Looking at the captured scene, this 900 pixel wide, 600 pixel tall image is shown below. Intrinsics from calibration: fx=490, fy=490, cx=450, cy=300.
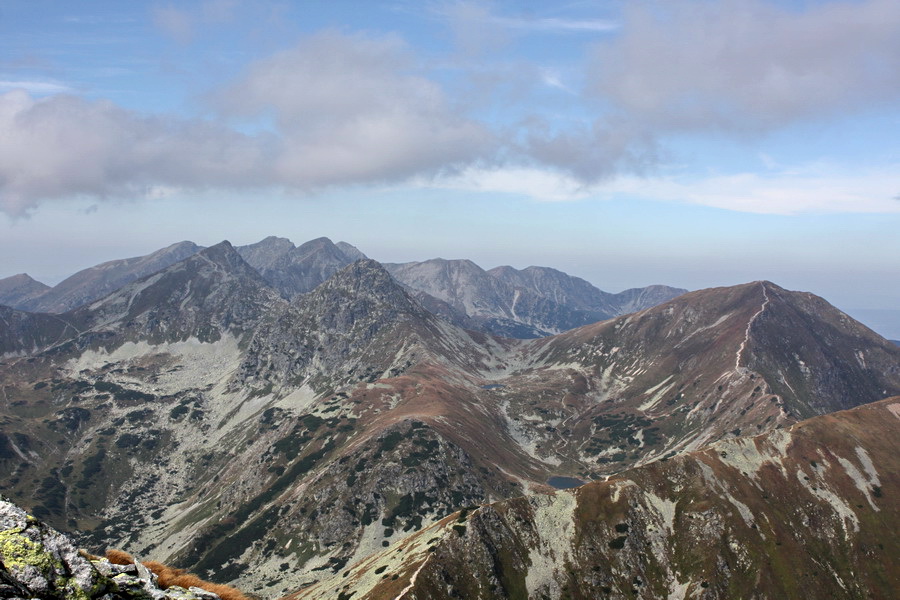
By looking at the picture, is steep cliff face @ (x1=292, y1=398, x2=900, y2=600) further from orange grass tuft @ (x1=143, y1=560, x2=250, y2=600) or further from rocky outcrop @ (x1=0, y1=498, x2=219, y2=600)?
rocky outcrop @ (x1=0, y1=498, x2=219, y2=600)

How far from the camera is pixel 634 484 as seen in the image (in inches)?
5699

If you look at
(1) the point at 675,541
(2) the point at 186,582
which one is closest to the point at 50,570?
(2) the point at 186,582

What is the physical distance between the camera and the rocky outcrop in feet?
62.1

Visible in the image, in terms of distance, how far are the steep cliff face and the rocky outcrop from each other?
319 ft

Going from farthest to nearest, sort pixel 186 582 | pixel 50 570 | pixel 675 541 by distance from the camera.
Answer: pixel 675 541, pixel 186 582, pixel 50 570

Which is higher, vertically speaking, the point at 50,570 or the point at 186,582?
the point at 50,570

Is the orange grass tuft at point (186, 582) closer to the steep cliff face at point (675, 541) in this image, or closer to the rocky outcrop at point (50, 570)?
the rocky outcrop at point (50, 570)

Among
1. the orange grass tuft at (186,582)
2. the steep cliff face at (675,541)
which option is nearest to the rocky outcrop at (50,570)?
the orange grass tuft at (186,582)

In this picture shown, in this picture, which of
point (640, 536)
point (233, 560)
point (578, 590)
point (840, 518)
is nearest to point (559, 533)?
point (578, 590)

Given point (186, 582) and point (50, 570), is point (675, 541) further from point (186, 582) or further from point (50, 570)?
point (50, 570)

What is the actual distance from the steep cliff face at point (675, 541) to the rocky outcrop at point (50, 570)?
9721 centimetres

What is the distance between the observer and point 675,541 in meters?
134

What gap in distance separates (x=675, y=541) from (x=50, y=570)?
5855 inches

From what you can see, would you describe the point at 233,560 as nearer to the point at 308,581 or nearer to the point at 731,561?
the point at 308,581
